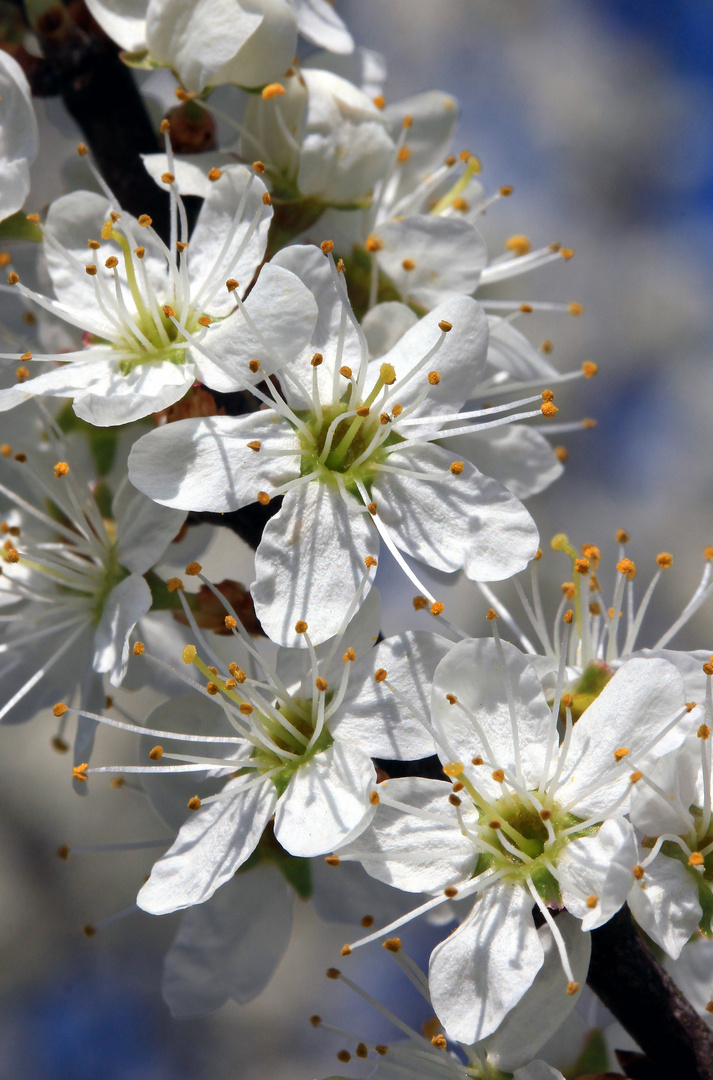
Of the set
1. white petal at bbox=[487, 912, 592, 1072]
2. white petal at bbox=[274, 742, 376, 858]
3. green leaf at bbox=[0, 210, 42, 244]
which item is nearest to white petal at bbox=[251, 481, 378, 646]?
white petal at bbox=[274, 742, 376, 858]

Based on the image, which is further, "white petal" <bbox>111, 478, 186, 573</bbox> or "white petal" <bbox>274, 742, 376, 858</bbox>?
"white petal" <bbox>111, 478, 186, 573</bbox>

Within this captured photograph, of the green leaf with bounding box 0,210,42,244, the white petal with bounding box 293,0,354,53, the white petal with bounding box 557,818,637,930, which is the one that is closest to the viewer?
the white petal with bounding box 557,818,637,930

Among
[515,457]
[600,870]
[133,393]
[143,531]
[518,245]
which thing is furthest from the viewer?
[518,245]

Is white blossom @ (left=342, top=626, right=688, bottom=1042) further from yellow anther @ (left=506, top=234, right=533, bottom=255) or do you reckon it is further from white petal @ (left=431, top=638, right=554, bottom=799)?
yellow anther @ (left=506, top=234, right=533, bottom=255)

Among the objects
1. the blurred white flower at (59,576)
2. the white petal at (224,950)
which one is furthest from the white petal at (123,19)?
the white petal at (224,950)

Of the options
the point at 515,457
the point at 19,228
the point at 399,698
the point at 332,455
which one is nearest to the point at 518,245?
the point at 515,457

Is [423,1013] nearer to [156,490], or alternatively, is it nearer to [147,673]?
[147,673]

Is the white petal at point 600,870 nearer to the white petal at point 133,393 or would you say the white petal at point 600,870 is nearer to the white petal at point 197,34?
the white petal at point 133,393

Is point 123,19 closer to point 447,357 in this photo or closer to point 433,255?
point 433,255
